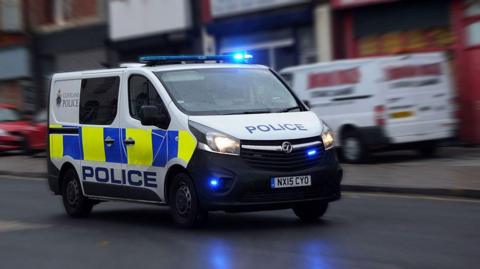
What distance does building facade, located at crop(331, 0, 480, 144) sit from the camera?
64.1 feet

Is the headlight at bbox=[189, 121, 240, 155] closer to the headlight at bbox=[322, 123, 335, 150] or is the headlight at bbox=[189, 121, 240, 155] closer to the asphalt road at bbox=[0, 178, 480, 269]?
the asphalt road at bbox=[0, 178, 480, 269]

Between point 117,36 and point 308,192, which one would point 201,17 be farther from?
point 308,192

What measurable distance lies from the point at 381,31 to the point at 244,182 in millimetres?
13890

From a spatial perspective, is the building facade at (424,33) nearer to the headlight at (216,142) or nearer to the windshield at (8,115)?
the windshield at (8,115)

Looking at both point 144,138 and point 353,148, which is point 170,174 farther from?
point 353,148

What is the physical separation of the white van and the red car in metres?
9.77

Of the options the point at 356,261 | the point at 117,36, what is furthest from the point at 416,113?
the point at 117,36

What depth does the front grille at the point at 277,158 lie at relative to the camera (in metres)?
8.47

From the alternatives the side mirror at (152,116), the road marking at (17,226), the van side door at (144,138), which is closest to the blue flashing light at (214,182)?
the van side door at (144,138)

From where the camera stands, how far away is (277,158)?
8547mm

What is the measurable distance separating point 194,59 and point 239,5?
14714mm

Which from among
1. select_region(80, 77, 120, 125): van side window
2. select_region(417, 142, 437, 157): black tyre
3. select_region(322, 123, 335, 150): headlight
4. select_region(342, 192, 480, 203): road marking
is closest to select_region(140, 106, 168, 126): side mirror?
select_region(80, 77, 120, 125): van side window

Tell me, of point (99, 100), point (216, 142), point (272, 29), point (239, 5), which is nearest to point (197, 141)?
point (216, 142)

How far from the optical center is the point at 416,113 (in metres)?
16.3
